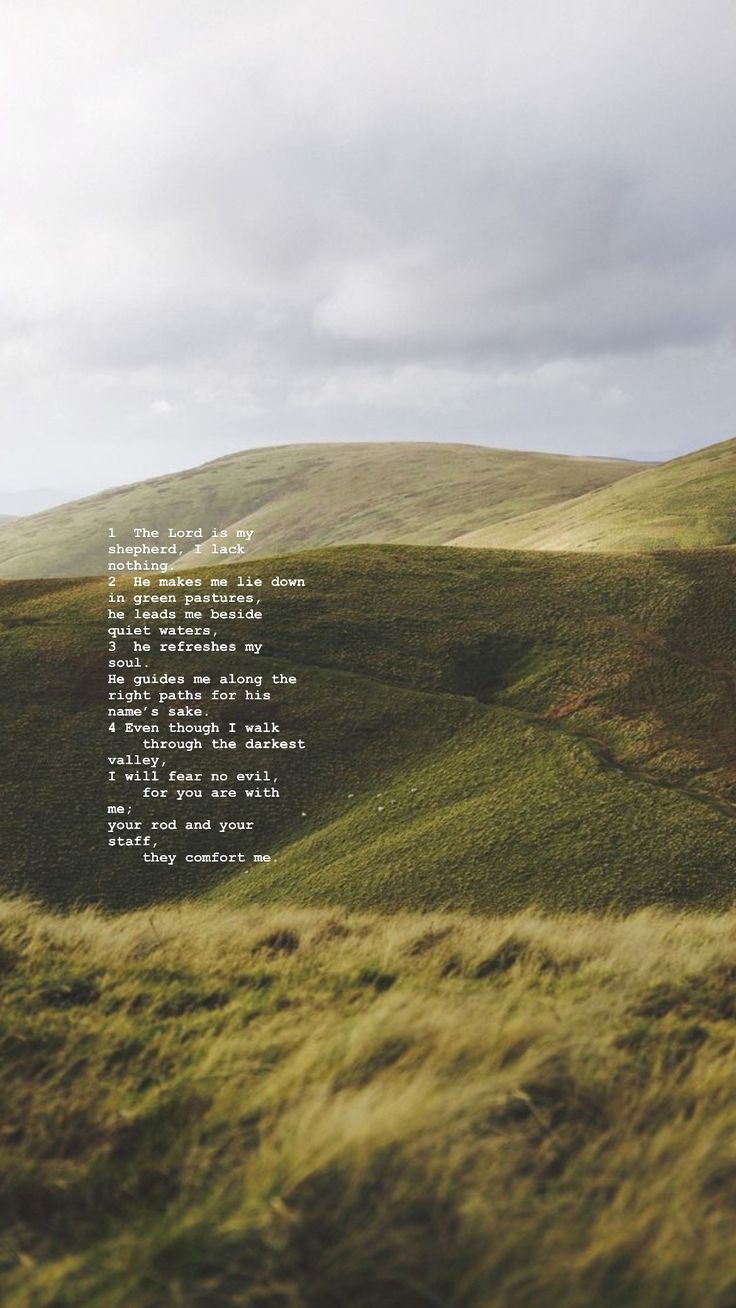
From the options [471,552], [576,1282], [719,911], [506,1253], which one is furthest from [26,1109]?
[471,552]

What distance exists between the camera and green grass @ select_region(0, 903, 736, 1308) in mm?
4336

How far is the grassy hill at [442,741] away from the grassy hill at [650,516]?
4952 cm

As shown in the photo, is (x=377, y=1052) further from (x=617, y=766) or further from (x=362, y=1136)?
(x=617, y=766)

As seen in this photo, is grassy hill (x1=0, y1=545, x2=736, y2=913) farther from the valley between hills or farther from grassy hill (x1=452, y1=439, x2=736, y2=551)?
grassy hill (x1=452, y1=439, x2=736, y2=551)

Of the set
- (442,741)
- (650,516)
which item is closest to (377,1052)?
(442,741)

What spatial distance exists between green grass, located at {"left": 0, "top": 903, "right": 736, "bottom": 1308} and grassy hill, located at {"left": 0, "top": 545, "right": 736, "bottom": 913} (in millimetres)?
15877

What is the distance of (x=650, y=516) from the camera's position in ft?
381

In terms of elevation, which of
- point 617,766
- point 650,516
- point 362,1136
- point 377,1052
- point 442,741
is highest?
point 650,516

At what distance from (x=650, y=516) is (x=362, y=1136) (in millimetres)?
121851

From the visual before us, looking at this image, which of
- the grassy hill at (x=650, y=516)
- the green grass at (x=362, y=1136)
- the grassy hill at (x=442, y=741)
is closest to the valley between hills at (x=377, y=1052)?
the green grass at (x=362, y=1136)

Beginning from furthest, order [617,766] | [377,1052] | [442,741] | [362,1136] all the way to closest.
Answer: [442,741]
[617,766]
[377,1052]
[362,1136]

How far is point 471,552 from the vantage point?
5903cm

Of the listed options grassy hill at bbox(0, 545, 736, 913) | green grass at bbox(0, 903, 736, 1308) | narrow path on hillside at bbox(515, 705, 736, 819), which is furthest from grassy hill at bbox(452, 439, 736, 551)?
green grass at bbox(0, 903, 736, 1308)

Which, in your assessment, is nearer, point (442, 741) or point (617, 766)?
point (617, 766)
